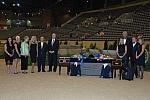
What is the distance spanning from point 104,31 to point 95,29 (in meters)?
2.09

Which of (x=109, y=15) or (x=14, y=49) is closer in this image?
(x=14, y=49)

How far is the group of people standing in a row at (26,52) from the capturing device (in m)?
13.2

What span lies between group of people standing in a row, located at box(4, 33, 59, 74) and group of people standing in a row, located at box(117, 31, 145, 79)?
9.50ft

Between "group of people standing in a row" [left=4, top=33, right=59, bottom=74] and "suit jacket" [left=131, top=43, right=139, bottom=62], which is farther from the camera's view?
"group of people standing in a row" [left=4, top=33, right=59, bottom=74]

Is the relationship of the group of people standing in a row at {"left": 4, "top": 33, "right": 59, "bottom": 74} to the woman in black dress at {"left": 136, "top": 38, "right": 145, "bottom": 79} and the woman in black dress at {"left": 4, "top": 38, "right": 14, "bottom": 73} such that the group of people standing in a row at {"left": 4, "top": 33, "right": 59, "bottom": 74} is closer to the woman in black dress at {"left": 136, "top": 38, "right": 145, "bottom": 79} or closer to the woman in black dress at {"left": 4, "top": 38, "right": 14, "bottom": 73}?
the woman in black dress at {"left": 4, "top": 38, "right": 14, "bottom": 73}

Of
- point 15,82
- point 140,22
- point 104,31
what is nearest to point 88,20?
point 104,31

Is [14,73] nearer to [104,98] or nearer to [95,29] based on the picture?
[104,98]

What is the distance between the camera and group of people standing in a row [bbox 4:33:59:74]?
1318 cm

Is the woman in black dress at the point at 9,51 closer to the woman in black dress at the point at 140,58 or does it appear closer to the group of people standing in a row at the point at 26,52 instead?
the group of people standing in a row at the point at 26,52

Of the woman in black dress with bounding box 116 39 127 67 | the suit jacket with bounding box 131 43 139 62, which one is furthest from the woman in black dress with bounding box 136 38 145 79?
the woman in black dress with bounding box 116 39 127 67

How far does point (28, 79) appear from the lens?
37.3 feet

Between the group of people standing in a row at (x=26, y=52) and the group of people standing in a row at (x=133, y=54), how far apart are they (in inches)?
114

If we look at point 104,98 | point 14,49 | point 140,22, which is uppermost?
point 140,22

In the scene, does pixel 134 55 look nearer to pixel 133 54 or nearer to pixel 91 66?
pixel 133 54
